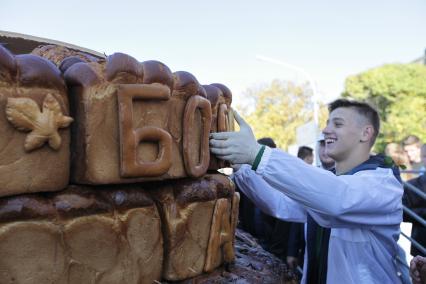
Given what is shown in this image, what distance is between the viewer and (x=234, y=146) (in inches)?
73.0

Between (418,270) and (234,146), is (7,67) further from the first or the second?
(418,270)

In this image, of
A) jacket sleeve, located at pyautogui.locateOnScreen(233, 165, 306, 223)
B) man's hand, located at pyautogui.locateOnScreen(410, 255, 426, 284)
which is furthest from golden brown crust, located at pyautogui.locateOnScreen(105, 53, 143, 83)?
man's hand, located at pyautogui.locateOnScreen(410, 255, 426, 284)

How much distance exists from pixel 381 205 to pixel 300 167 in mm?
481

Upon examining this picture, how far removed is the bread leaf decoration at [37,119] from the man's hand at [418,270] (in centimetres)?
176

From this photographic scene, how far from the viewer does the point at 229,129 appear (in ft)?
6.92

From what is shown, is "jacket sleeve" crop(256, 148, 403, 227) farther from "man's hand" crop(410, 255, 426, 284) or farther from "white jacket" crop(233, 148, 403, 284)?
"man's hand" crop(410, 255, 426, 284)

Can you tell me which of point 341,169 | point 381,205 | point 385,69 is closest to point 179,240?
point 381,205

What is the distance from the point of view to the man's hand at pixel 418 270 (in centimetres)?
201

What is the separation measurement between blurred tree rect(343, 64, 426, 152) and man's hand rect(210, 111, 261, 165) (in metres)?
20.2

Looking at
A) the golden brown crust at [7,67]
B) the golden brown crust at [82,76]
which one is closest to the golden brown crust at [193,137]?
the golden brown crust at [82,76]

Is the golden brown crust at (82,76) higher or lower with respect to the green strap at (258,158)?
higher

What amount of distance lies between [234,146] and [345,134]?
84 cm

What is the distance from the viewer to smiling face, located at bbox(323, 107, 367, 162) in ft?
7.75

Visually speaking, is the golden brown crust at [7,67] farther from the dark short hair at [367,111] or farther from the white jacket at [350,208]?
the dark short hair at [367,111]
